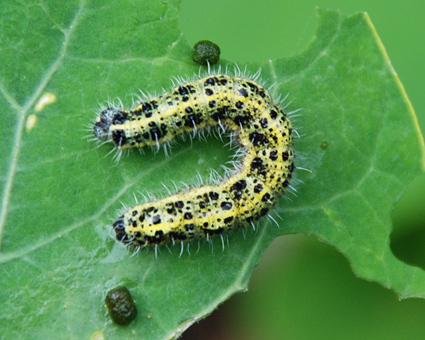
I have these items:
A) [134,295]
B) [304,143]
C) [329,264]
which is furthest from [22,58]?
[329,264]

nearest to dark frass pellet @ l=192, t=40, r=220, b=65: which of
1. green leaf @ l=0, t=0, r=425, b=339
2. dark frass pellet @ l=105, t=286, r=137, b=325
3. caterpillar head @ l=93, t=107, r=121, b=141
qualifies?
green leaf @ l=0, t=0, r=425, b=339

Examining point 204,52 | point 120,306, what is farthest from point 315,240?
point 204,52

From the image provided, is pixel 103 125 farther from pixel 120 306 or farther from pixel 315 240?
pixel 315 240

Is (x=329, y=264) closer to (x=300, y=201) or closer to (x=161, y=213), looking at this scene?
(x=300, y=201)

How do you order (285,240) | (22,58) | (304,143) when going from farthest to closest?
(285,240), (304,143), (22,58)

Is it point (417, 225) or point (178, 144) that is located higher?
point (178, 144)

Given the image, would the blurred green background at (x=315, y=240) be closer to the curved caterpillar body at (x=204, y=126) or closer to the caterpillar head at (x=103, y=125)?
the curved caterpillar body at (x=204, y=126)

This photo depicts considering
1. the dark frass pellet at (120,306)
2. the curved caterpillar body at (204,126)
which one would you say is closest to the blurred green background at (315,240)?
the curved caterpillar body at (204,126)
